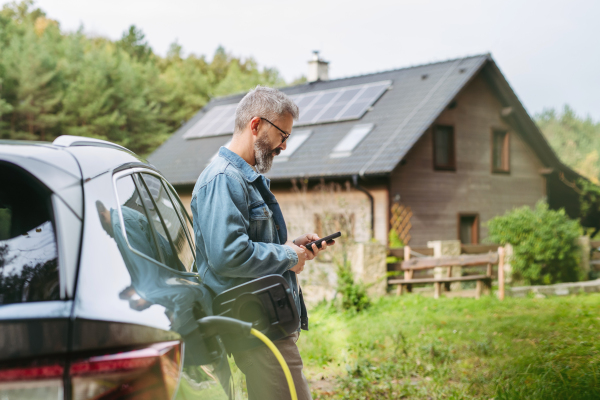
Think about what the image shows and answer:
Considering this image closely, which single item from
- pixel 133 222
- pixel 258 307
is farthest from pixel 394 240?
pixel 133 222

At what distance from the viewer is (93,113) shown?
120 feet

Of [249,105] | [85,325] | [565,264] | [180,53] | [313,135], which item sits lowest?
[565,264]

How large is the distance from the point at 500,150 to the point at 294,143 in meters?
7.85

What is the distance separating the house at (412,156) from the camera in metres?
16.9

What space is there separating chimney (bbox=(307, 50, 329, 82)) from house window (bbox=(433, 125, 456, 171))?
23.4ft

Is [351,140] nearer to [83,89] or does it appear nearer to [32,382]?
[32,382]

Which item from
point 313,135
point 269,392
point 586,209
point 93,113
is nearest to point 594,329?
point 269,392

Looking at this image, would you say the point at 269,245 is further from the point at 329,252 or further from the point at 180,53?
the point at 180,53

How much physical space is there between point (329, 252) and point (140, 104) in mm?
32037

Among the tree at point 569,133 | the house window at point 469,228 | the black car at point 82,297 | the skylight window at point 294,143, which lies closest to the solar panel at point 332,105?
the skylight window at point 294,143

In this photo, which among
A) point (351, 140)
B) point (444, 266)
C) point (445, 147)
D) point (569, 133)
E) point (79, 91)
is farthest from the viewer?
point (569, 133)

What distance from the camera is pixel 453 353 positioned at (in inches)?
257

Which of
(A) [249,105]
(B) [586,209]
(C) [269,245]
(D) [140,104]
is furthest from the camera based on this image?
(D) [140,104]

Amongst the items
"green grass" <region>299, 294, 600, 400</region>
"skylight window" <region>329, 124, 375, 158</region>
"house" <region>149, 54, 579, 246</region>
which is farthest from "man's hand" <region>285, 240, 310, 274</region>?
"skylight window" <region>329, 124, 375, 158</region>
